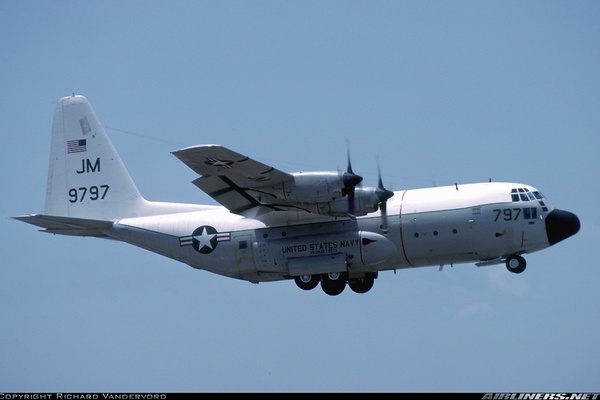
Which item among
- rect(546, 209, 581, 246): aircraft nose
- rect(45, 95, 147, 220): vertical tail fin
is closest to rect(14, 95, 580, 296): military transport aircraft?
rect(546, 209, 581, 246): aircraft nose

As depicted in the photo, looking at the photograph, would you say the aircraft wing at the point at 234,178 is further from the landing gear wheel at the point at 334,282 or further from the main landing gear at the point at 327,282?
the landing gear wheel at the point at 334,282

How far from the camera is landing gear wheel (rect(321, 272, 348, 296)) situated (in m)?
29.6

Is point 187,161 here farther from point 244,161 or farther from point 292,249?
point 292,249

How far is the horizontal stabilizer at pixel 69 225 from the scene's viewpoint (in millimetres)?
30016

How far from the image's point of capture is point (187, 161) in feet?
87.7

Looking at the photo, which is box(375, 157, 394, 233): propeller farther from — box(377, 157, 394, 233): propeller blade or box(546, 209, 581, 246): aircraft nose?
box(546, 209, 581, 246): aircraft nose

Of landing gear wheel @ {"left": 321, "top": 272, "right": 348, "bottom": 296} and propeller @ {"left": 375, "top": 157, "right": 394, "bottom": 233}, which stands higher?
propeller @ {"left": 375, "top": 157, "right": 394, "bottom": 233}

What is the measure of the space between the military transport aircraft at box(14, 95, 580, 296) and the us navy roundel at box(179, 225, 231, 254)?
3 centimetres

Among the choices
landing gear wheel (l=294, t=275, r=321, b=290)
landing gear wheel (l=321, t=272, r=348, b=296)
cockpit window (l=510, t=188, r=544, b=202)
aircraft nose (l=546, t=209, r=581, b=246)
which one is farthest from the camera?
landing gear wheel (l=294, t=275, r=321, b=290)

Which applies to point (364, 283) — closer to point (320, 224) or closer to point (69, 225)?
point (320, 224)

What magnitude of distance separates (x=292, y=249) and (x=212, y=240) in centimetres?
250

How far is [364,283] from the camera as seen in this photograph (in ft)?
101

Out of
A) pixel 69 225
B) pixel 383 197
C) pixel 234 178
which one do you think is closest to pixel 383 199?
pixel 383 197

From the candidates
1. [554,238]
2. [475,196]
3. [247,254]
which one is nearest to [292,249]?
[247,254]
